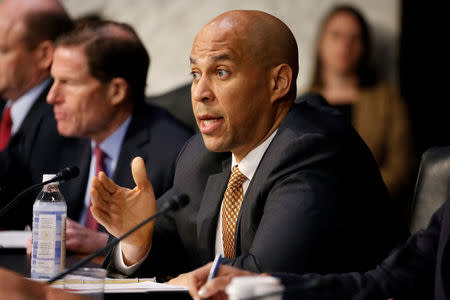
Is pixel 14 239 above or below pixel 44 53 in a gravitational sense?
below

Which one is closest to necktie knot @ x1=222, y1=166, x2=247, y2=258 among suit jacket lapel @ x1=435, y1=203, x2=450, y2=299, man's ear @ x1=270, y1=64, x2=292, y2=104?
man's ear @ x1=270, y1=64, x2=292, y2=104

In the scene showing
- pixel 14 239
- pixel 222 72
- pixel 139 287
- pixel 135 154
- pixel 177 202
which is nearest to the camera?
pixel 177 202

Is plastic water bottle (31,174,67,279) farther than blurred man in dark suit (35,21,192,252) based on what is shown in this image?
No

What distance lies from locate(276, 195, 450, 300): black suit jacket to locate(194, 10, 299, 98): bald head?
629mm

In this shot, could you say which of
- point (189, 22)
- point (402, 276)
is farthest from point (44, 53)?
point (402, 276)

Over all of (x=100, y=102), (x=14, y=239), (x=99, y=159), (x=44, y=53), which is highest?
(x=44, y=53)

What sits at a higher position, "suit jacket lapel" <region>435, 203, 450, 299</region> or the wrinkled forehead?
the wrinkled forehead

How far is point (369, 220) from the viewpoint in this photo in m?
1.77

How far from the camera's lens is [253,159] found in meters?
1.91

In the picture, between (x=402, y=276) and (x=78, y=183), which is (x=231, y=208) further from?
(x=78, y=183)

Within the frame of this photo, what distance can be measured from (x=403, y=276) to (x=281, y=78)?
26.5 inches

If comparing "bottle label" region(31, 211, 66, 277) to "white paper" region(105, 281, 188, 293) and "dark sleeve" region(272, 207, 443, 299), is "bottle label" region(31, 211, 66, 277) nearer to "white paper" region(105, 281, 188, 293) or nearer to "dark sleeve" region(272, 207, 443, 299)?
"white paper" region(105, 281, 188, 293)

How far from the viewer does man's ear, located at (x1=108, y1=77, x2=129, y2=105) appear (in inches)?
115

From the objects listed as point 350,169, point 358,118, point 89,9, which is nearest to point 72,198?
point 350,169
